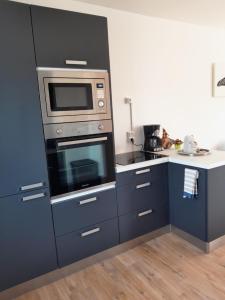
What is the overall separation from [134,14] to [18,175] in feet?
7.31

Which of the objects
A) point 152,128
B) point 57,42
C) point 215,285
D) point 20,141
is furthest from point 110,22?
point 215,285

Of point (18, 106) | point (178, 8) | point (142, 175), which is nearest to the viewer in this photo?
point (18, 106)

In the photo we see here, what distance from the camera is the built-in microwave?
178cm

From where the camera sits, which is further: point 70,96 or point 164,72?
point 164,72

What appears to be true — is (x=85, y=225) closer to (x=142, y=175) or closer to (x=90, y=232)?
(x=90, y=232)

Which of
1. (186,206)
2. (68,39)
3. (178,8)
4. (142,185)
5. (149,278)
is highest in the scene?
(178,8)

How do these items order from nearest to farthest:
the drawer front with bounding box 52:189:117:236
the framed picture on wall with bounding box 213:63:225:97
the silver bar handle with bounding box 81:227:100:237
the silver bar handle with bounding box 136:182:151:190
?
the drawer front with bounding box 52:189:117:236 < the silver bar handle with bounding box 81:227:100:237 < the silver bar handle with bounding box 136:182:151:190 < the framed picture on wall with bounding box 213:63:225:97

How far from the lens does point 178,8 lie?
8.65 feet

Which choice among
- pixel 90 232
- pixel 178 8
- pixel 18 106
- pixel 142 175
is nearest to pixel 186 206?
pixel 142 175

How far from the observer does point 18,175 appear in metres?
1.72

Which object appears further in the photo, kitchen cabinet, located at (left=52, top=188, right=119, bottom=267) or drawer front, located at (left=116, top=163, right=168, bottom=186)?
drawer front, located at (left=116, top=163, right=168, bottom=186)

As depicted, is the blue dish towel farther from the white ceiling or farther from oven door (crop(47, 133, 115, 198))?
the white ceiling

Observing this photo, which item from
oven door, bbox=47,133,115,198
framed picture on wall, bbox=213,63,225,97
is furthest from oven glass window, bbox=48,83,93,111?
framed picture on wall, bbox=213,63,225,97

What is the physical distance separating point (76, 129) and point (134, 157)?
2.79 feet
